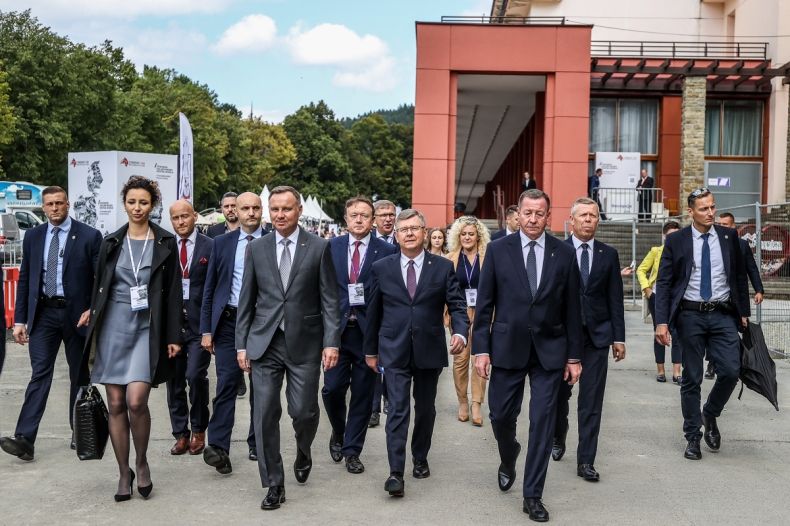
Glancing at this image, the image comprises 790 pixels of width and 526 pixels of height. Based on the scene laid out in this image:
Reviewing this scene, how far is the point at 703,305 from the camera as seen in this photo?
7.08 metres

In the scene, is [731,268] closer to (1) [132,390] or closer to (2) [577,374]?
(2) [577,374]

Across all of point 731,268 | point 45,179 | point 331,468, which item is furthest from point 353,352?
point 45,179

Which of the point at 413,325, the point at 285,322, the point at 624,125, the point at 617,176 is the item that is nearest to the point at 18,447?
the point at 285,322

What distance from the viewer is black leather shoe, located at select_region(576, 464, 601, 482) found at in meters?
6.21

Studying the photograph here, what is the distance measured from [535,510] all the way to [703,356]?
2.55m

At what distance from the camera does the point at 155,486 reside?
5980 mm

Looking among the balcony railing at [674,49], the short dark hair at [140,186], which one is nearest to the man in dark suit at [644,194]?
the balcony railing at [674,49]

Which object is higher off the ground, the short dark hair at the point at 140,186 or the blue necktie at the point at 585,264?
the short dark hair at the point at 140,186

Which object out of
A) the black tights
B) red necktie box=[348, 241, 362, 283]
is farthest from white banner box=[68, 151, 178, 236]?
the black tights

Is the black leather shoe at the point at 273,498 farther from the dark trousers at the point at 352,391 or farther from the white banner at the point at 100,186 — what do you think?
the white banner at the point at 100,186

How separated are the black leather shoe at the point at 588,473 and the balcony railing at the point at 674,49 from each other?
82.5 feet

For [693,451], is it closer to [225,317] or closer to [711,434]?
[711,434]

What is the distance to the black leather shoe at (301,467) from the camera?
604 centimetres

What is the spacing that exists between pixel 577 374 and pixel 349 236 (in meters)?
2.31
